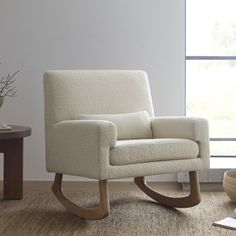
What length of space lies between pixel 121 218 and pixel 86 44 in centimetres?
147

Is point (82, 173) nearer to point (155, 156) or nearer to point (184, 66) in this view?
point (155, 156)

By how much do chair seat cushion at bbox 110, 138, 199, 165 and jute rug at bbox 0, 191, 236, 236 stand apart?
0.34 meters

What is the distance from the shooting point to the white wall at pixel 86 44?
3.96 meters

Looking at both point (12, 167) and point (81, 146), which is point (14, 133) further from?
point (81, 146)

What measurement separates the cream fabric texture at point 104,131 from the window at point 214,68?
0.79 m

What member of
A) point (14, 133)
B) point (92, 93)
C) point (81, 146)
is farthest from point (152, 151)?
point (14, 133)

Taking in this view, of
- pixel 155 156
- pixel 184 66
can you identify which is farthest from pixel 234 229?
pixel 184 66

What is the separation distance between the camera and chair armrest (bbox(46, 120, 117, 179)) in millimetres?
2740

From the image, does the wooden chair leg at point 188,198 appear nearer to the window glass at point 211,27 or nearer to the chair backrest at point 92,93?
the chair backrest at point 92,93

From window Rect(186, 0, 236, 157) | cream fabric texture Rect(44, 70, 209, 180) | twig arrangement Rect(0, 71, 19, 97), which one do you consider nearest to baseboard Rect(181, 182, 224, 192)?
window Rect(186, 0, 236, 157)

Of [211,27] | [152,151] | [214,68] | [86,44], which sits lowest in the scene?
[152,151]

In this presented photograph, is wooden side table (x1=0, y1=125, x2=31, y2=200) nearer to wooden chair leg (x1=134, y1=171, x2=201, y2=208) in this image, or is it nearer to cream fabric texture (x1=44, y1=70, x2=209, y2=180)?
cream fabric texture (x1=44, y1=70, x2=209, y2=180)

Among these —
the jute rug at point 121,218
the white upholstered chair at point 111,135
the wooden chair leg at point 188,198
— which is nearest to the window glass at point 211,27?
the white upholstered chair at point 111,135

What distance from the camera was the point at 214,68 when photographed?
13.7ft
